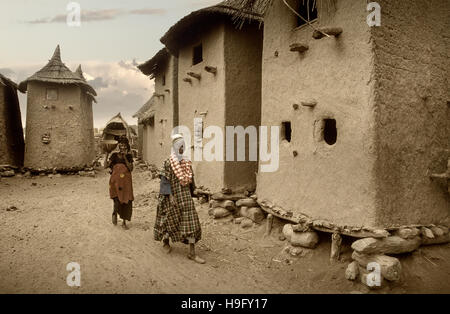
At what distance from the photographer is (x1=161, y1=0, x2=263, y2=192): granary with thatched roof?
7.52m

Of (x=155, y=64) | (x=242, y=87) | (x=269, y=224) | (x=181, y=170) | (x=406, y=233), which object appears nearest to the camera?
(x=406, y=233)

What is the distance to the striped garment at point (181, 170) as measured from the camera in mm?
4973

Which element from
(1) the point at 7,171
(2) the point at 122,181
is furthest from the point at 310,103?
(1) the point at 7,171

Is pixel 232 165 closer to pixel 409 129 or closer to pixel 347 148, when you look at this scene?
pixel 347 148

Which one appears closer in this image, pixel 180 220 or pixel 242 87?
pixel 180 220

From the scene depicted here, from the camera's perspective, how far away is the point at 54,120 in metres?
14.7

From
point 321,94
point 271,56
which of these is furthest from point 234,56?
point 321,94

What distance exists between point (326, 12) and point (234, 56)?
9.39 feet

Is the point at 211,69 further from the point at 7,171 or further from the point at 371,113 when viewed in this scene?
the point at 7,171

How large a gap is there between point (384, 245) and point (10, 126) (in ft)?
52.0

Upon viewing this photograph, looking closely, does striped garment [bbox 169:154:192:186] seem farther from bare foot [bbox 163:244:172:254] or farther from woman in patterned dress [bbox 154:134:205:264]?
bare foot [bbox 163:244:172:254]

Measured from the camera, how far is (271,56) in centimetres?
638

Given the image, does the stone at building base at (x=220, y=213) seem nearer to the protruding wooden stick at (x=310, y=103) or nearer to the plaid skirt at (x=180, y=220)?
the plaid skirt at (x=180, y=220)

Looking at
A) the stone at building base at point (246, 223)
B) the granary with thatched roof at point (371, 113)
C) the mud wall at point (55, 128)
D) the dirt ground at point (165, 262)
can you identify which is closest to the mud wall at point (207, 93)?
the stone at building base at point (246, 223)
